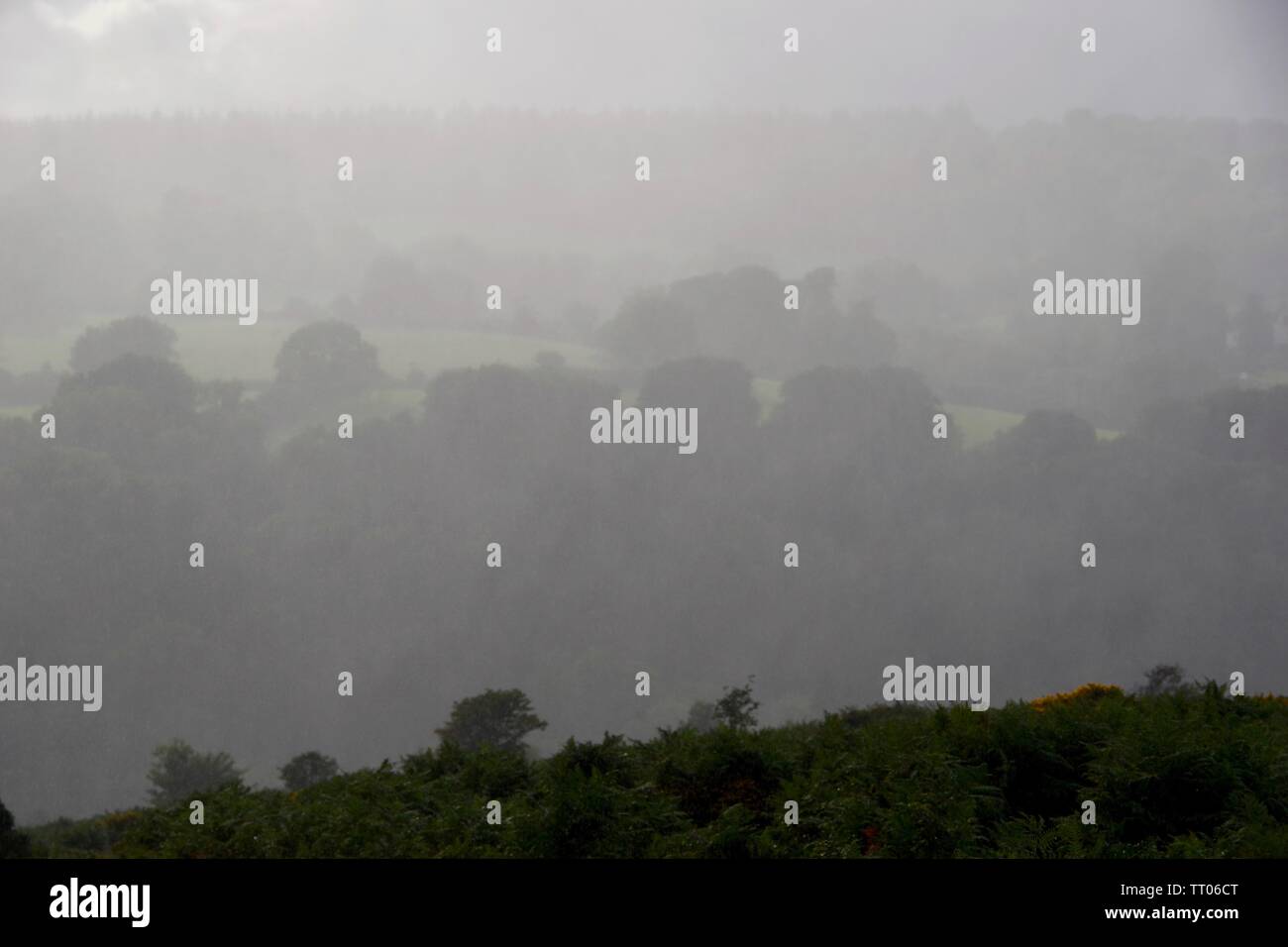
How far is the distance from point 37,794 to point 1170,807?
58383 millimetres

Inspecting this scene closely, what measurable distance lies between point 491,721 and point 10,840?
13.5 meters

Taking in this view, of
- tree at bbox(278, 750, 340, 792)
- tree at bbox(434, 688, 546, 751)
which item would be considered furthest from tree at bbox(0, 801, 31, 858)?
tree at bbox(278, 750, 340, 792)

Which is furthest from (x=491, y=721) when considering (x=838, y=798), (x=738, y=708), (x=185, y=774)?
(x=838, y=798)

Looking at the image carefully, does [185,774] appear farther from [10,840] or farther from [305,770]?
[10,840]

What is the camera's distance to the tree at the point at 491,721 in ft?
70.6

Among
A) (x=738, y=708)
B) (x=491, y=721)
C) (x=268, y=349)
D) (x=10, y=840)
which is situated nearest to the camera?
(x=10, y=840)

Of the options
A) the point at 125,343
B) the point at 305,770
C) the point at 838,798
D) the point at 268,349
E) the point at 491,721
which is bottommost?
the point at 305,770

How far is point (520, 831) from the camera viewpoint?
7.50 m

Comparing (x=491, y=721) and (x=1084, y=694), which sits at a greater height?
(x=1084, y=694)

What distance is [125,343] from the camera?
56.3 meters

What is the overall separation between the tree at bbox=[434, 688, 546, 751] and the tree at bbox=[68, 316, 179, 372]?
137ft

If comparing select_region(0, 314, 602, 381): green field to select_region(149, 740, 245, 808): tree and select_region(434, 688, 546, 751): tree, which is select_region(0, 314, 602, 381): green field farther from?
select_region(434, 688, 546, 751): tree

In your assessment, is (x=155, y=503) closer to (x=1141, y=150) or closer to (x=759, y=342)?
(x=759, y=342)

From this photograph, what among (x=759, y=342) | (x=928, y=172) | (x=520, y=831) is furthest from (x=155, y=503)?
(x=520, y=831)
